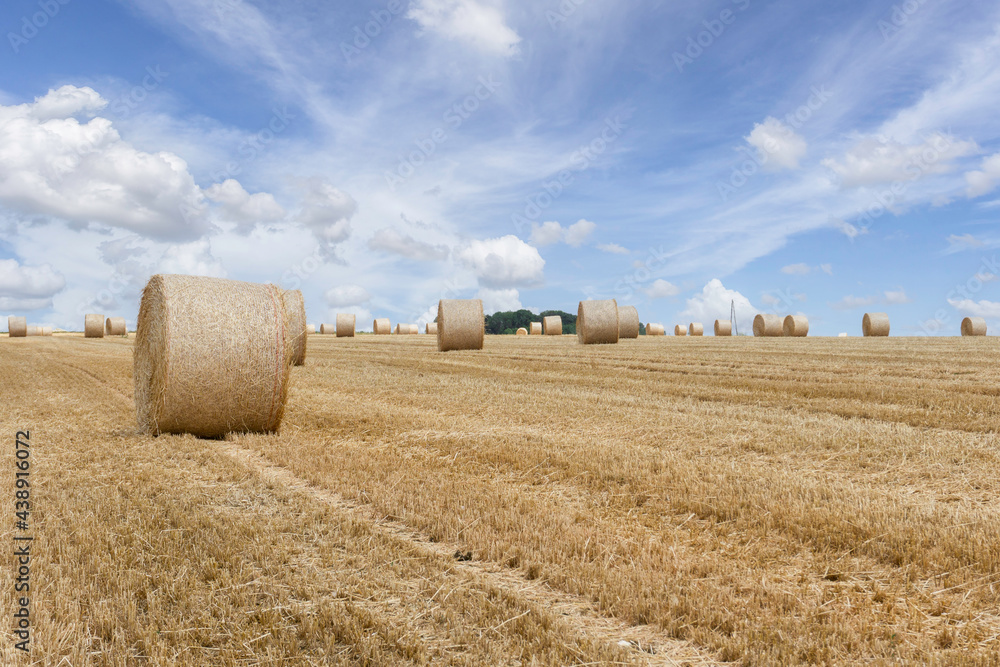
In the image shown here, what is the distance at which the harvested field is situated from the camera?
2.85 meters

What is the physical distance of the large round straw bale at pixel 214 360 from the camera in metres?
7.55

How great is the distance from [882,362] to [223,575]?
15.6m

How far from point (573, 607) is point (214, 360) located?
19.3 ft

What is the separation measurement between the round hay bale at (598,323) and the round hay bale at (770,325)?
1310 cm

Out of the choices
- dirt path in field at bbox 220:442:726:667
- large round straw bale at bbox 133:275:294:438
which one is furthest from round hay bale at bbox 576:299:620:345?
dirt path in field at bbox 220:442:726:667

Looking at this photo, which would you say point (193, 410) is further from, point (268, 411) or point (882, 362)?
point (882, 362)

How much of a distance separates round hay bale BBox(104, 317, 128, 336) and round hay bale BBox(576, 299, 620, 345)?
35.3 metres

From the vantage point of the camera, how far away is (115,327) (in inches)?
1801

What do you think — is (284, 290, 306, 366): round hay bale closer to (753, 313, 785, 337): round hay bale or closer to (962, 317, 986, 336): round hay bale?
(753, 313, 785, 337): round hay bale

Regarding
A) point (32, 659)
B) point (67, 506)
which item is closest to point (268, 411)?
point (67, 506)

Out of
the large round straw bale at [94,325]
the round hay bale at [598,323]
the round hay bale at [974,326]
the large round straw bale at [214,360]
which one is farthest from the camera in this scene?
the large round straw bale at [94,325]

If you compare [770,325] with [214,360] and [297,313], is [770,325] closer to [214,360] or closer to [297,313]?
[297,313]

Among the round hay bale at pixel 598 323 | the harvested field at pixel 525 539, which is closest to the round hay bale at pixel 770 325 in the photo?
the round hay bale at pixel 598 323

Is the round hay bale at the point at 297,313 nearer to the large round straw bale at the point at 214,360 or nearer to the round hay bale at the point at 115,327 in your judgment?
the large round straw bale at the point at 214,360
